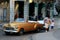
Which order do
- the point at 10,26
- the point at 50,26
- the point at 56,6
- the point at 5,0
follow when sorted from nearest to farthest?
the point at 10,26 < the point at 50,26 < the point at 56,6 < the point at 5,0

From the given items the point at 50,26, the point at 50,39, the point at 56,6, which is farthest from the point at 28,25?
the point at 56,6

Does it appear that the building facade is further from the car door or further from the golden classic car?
the golden classic car

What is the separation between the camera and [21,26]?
20.8 m

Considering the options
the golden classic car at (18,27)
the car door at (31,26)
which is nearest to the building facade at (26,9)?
the car door at (31,26)

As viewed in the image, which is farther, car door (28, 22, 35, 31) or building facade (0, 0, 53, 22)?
building facade (0, 0, 53, 22)

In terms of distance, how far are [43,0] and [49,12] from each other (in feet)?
6.92

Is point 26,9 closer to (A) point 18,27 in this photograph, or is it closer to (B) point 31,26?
(B) point 31,26

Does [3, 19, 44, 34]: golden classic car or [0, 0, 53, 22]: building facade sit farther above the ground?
[0, 0, 53, 22]: building facade

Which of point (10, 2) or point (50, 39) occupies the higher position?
point (10, 2)

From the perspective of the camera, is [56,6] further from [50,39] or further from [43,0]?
[50,39]

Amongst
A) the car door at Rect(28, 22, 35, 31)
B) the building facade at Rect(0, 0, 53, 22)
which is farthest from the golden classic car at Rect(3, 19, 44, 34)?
the building facade at Rect(0, 0, 53, 22)

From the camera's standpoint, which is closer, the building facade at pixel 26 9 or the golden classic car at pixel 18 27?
the golden classic car at pixel 18 27

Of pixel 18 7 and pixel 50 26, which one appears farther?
pixel 18 7

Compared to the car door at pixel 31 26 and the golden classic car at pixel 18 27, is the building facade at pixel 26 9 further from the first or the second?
the golden classic car at pixel 18 27
